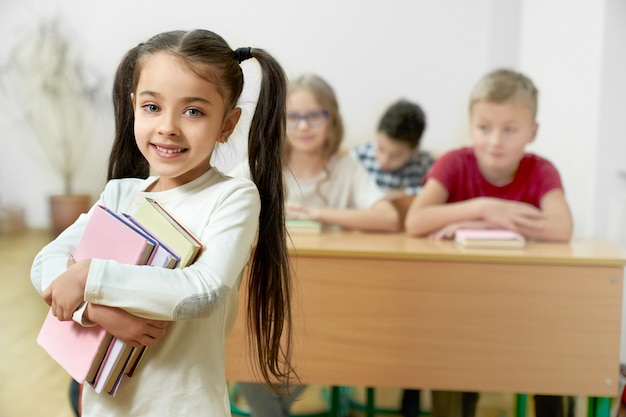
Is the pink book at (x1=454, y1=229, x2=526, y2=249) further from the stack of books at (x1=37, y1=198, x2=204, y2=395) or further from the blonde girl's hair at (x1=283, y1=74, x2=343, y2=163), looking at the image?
the stack of books at (x1=37, y1=198, x2=204, y2=395)

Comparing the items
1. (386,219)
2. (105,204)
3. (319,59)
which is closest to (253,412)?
(386,219)

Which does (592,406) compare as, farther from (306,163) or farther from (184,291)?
(184,291)

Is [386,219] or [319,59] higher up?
[319,59]

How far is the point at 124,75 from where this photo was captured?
3.88 ft

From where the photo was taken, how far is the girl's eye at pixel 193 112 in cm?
110

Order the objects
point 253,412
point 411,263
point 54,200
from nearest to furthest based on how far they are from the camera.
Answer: point 411,263
point 253,412
point 54,200

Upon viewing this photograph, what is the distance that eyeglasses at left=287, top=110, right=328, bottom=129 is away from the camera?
8.32 feet

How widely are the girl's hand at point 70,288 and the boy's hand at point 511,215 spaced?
1.49 m

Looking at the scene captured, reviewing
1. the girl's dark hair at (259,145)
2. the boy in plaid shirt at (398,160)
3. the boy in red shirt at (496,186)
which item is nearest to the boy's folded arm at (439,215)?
the boy in red shirt at (496,186)

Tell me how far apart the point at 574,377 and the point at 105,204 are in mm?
1355

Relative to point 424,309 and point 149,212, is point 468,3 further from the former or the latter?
point 149,212

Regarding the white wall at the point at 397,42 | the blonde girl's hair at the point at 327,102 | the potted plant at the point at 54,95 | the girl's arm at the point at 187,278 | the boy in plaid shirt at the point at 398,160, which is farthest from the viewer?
the potted plant at the point at 54,95

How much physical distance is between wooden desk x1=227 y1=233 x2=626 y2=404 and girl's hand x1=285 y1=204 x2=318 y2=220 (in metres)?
0.39

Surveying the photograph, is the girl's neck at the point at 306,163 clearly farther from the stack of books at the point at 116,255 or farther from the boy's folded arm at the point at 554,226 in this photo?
the stack of books at the point at 116,255
